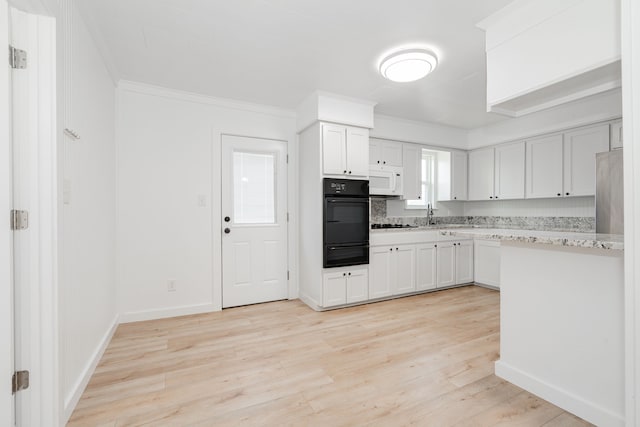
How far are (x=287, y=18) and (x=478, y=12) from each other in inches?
51.5

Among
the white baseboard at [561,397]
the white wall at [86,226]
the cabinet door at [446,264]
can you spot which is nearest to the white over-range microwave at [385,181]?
the cabinet door at [446,264]

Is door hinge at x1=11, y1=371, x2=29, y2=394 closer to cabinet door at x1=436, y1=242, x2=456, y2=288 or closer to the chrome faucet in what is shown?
cabinet door at x1=436, y1=242, x2=456, y2=288

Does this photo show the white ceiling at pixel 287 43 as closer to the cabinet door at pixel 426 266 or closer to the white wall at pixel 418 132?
the white wall at pixel 418 132

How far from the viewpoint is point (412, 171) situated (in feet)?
14.7

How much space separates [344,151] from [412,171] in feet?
4.94

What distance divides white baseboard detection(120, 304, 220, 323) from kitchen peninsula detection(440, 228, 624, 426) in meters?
2.86

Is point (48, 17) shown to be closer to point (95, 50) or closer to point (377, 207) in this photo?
point (95, 50)

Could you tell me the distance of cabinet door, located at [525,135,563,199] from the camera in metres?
3.89

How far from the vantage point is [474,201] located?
206 inches

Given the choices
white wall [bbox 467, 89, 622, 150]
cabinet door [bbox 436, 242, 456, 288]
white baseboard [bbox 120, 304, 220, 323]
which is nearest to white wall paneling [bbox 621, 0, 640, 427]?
white wall [bbox 467, 89, 622, 150]

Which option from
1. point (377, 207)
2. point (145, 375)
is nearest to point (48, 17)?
point (145, 375)

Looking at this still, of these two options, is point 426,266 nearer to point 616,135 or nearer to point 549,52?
point 616,135

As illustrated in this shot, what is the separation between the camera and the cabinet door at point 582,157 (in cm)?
351

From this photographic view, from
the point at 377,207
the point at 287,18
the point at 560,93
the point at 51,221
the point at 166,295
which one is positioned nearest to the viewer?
the point at 51,221
